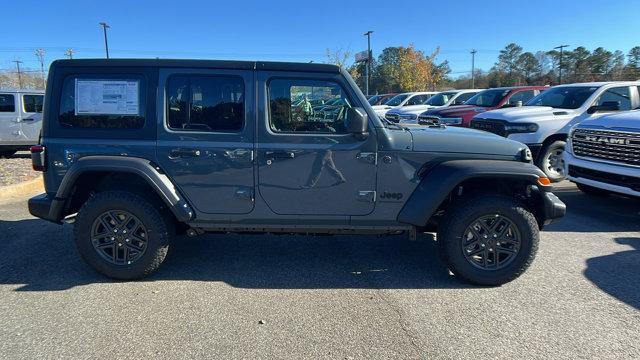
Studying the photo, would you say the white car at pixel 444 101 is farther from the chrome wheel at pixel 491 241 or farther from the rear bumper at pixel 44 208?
the rear bumper at pixel 44 208

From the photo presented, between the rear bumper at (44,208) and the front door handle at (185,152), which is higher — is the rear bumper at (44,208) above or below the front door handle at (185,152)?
below

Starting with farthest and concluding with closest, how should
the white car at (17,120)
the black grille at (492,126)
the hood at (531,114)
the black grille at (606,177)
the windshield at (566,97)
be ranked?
the white car at (17,120) < the windshield at (566,97) < the black grille at (492,126) < the hood at (531,114) < the black grille at (606,177)

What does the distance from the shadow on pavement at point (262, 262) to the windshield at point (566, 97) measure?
5.37m

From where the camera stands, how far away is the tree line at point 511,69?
45.8 metres

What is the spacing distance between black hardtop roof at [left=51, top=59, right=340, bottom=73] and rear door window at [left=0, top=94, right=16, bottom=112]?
8.96 metres

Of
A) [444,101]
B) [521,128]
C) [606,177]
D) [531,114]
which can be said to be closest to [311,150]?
[606,177]

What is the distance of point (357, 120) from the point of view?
371 cm

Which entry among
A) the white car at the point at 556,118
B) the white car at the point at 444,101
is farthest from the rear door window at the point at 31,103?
the white car at the point at 556,118

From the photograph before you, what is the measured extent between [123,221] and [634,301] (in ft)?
14.2

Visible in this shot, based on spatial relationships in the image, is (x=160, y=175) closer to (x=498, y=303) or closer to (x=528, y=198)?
(x=498, y=303)

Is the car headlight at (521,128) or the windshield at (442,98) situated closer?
the car headlight at (521,128)

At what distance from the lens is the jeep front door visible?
3.88 metres

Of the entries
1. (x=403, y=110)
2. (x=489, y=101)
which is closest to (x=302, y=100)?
(x=489, y=101)

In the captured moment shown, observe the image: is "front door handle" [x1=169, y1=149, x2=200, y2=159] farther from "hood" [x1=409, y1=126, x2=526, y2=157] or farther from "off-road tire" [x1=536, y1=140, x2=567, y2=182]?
"off-road tire" [x1=536, y1=140, x2=567, y2=182]
